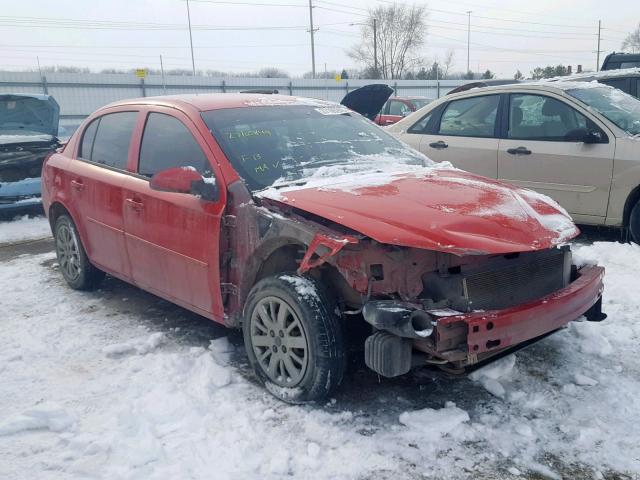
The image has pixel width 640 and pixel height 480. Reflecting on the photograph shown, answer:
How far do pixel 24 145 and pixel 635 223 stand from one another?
785cm

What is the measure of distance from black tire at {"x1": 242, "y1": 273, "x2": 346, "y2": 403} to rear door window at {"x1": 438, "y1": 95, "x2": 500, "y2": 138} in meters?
4.27

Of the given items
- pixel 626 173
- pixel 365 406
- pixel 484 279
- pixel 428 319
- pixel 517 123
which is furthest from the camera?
pixel 517 123

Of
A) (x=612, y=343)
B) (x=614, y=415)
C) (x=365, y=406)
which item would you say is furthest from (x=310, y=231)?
(x=612, y=343)

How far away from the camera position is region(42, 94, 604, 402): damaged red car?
2949 millimetres

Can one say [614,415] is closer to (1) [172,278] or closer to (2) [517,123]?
(1) [172,278]

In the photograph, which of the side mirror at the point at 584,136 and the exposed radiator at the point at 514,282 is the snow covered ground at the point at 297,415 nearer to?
the exposed radiator at the point at 514,282

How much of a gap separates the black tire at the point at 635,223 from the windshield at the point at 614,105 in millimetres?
783

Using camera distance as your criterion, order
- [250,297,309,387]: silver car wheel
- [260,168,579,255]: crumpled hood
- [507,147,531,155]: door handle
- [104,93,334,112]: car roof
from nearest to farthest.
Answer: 1. [260,168,579,255]: crumpled hood
2. [250,297,309,387]: silver car wheel
3. [104,93,334,112]: car roof
4. [507,147,531,155]: door handle

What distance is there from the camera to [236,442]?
2.96m

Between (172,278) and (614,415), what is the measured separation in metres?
2.77

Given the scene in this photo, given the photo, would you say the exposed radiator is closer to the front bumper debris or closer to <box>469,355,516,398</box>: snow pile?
the front bumper debris

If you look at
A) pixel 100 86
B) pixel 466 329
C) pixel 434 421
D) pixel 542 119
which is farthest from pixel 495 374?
pixel 100 86

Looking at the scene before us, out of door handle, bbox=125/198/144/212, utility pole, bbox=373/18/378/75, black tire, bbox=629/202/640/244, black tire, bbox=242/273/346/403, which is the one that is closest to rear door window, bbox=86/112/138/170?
door handle, bbox=125/198/144/212

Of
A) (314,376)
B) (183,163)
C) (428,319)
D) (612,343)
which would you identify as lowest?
(612,343)
